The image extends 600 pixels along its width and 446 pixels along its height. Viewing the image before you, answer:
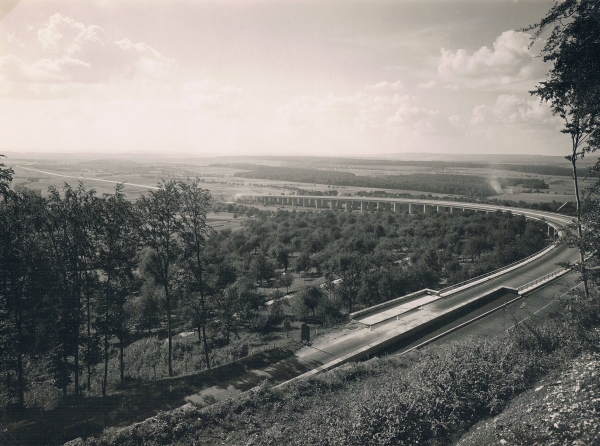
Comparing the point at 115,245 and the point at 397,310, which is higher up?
the point at 115,245

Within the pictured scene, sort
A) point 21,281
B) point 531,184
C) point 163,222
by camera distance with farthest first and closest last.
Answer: point 531,184, point 163,222, point 21,281

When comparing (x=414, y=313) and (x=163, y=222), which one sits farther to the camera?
(x=414, y=313)

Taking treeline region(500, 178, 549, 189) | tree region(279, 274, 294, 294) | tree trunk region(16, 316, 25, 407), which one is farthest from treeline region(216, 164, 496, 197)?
tree trunk region(16, 316, 25, 407)

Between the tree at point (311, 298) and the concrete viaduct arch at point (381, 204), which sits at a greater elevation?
the concrete viaduct arch at point (381, 204)

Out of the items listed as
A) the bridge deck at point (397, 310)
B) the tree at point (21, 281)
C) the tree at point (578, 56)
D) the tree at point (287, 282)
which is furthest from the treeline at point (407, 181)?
the tree at point (21, 281)

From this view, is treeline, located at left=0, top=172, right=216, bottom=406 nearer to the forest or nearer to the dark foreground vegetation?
the forest

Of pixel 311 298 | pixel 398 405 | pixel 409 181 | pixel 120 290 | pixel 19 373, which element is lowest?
pixel 311 298

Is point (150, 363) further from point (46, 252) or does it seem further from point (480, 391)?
point (480, 391)

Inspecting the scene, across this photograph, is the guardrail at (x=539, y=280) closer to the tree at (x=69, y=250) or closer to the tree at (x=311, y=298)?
the tree at (x=311, y=298)

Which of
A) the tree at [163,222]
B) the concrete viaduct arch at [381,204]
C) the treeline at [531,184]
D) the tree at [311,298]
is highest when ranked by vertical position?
the treeline at [531,184]

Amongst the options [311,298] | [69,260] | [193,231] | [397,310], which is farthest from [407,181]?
[69,260]

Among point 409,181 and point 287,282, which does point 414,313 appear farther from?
point 409,181
